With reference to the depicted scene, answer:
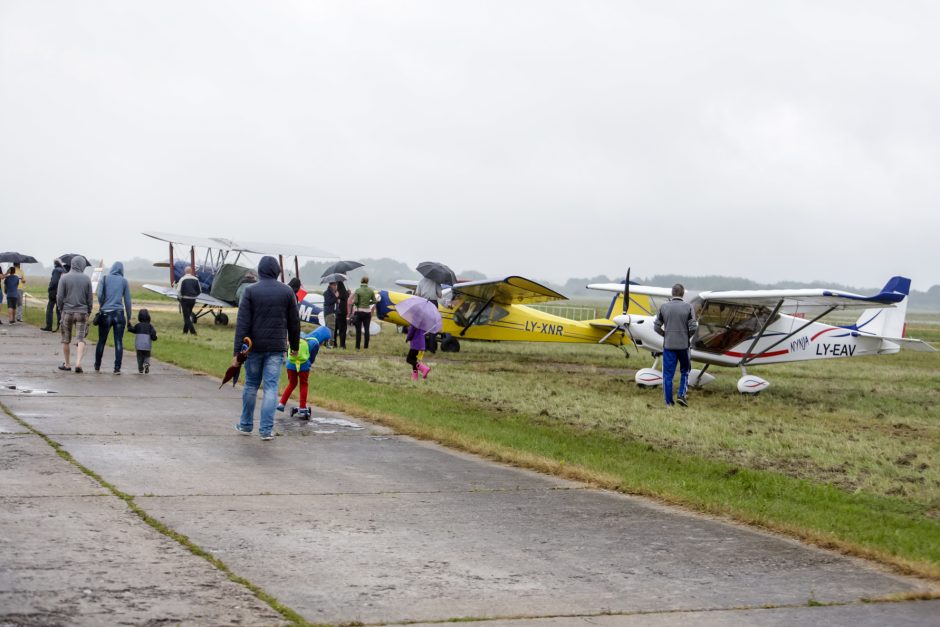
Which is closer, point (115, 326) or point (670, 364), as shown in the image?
point (115, 326)

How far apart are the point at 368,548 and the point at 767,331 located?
50.7 ft

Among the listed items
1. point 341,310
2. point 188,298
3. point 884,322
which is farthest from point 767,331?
point 188,298

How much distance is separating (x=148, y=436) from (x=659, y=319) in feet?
28.4

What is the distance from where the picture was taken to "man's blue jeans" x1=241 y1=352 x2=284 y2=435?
10.2 m

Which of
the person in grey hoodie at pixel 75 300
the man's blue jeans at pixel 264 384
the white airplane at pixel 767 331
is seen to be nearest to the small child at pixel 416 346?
the white airplane at pixel 767 331

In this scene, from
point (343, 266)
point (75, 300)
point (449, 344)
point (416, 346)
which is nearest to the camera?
point (75, 300)

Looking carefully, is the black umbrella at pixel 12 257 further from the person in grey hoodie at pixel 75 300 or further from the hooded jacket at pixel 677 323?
the hooded jacket at pixel 677 323

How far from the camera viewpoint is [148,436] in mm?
9992

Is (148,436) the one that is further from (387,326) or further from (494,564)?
(387,326)

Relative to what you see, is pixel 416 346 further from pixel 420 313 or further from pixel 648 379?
pixel 648 379

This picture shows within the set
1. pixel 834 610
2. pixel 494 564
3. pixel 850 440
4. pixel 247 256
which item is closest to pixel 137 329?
pixel 850 440

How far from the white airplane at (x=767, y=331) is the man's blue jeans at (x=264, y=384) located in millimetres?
9574

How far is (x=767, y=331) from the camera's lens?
2019 centimetres

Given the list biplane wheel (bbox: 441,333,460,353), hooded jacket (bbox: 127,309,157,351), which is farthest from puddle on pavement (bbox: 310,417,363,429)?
biplane wheel (bbox: 441,333,460,353)
